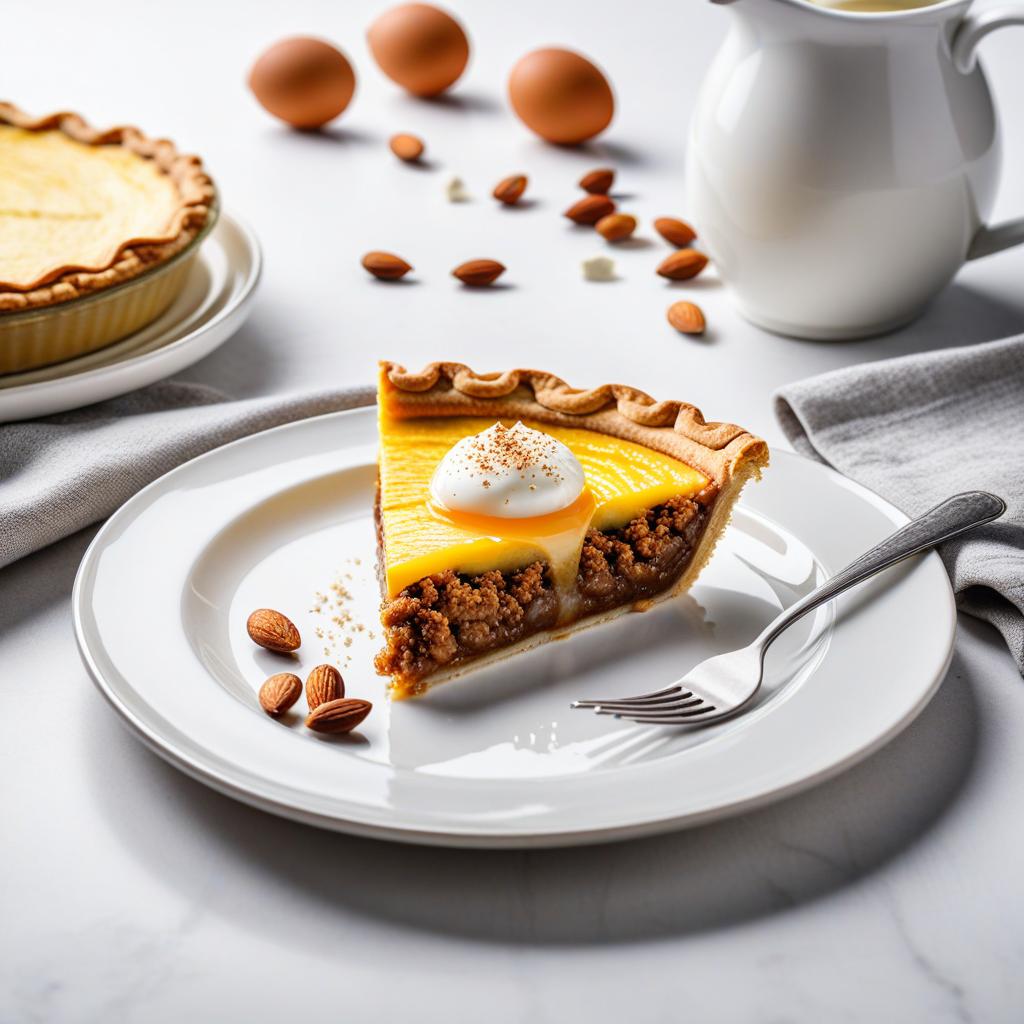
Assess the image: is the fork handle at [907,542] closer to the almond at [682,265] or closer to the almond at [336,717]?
the almond at [336,717]

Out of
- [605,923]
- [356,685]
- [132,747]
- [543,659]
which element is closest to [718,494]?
[543,659]

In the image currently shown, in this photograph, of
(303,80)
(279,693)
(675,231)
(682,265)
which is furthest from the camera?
(303,80)

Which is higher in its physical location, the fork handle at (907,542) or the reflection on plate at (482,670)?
the fork handle at (907,542)

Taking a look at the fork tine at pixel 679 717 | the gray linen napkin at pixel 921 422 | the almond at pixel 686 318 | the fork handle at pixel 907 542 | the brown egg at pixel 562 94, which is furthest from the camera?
the brown egg at pixel 562 94

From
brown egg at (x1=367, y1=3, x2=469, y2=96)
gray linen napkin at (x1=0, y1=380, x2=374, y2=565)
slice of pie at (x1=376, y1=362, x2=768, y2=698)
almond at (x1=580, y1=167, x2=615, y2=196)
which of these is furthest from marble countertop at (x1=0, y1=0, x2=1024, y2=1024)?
brown egg at (x1=367, y1=3, x2=469, y2=96)

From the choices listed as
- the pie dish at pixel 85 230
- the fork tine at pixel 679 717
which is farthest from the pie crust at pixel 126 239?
the fork tine at pixel 679 717

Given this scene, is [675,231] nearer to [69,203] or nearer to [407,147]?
[407,147]

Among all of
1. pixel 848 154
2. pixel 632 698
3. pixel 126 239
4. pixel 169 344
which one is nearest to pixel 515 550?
pixel 632 698

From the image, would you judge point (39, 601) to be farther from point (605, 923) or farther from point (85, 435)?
point (605, 923)
